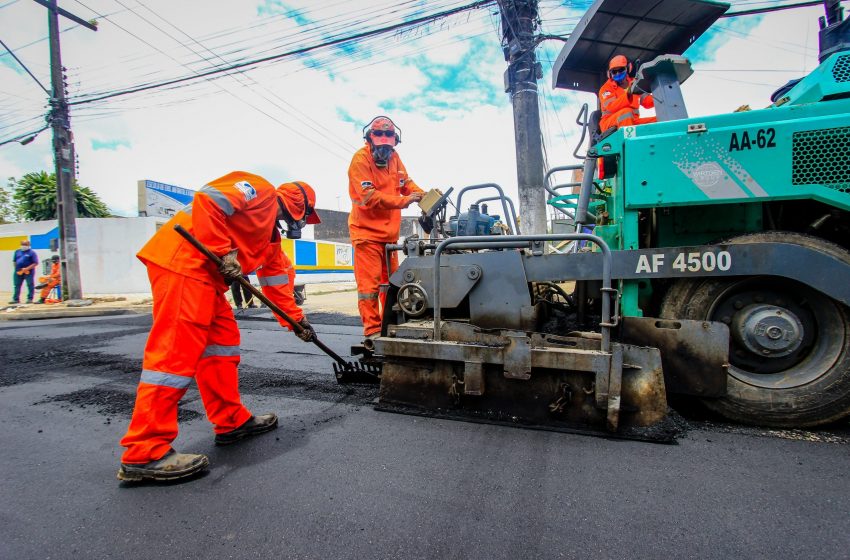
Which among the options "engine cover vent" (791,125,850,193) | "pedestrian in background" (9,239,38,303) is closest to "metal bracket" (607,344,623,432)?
"engine cover vent" (791,125,850,193)

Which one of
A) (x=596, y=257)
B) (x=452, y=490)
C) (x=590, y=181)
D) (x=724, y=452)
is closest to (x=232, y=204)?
(x=452, y=490)

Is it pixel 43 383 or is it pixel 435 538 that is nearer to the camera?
pixel 435 538

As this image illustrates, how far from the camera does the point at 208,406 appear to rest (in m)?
2.40

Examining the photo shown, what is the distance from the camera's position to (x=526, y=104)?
7.62m

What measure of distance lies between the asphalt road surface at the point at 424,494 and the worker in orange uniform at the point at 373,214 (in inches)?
38.1

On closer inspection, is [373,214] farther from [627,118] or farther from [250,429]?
[627,118]

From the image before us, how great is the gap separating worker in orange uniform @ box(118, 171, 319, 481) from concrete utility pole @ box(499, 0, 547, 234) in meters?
5.51

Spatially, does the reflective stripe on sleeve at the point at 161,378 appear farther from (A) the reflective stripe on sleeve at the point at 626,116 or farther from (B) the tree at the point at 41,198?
(B) the tree at the point at 41,198

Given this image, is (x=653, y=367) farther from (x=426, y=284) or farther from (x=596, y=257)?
(x=426, y=284)

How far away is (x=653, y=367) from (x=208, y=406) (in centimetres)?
243

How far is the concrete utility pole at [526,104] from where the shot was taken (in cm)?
749

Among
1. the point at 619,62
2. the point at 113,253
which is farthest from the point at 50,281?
the point at 619,62

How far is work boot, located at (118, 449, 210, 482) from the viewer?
195cm

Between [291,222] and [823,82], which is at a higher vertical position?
[823,82]
